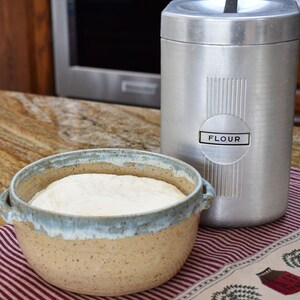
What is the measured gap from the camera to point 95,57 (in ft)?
6.68

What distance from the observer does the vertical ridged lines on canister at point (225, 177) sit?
62 cm

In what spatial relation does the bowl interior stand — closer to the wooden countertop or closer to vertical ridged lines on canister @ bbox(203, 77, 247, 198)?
vertical ridged lines on canister @ bbox(203, 77, 247, 198)

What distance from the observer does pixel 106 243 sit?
480 mm

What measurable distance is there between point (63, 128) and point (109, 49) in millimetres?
1031

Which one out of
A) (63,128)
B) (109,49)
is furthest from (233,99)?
(109,49)

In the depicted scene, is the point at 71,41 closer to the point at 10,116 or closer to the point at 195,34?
the point at 10,116

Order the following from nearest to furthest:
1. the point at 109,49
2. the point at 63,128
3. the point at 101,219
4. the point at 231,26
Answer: the point at 101,219 → the point at 231,26 → the point at 63,128 → the point at 109,49

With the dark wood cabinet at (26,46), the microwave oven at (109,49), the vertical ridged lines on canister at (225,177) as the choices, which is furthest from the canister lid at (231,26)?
the dark wood cabinet at (26,46)

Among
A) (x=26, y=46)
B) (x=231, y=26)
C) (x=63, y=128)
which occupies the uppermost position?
(x=231, y=26)

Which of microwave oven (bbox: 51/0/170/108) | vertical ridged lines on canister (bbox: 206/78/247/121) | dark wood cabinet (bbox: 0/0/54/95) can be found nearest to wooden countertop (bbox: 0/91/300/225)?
vertical ridged lines on canister (bbox: 206/78/247/121)

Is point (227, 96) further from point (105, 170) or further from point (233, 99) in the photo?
point (105, 170)

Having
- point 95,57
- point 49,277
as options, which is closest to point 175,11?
point 49,277

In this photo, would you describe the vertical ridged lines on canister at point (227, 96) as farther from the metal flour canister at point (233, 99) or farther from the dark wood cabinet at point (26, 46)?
the dark wood cabinet at point (26, 46)

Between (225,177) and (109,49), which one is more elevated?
(225,177)
